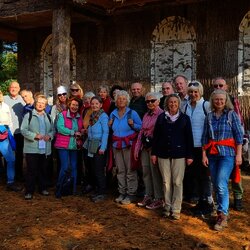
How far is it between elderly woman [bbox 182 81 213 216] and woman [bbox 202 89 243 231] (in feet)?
1.15

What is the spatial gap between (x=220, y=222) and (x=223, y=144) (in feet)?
3.37

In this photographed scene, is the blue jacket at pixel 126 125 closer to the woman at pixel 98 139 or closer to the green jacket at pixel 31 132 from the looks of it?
the woman at pixel 98 139

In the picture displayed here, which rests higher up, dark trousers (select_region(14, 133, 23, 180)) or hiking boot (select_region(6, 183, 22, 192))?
dark trousers (select_region(14, 133, 23, 180))

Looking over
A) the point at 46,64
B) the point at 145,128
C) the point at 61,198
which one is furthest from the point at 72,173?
the point at 46,64

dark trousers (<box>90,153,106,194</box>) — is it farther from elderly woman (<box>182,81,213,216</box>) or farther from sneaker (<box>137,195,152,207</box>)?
elderly woman (<box>182,81,213,216</box>)

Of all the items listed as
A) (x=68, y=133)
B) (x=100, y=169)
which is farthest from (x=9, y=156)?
(x=100, y=169)

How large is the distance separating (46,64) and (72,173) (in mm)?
6317

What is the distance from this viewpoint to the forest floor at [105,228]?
15.5ft

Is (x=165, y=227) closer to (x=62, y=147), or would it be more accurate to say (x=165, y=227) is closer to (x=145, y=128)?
(x=145, y=128)

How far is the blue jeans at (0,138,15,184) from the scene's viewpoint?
7227 millimetres

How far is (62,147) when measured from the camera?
260 inches

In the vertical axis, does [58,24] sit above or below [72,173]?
above

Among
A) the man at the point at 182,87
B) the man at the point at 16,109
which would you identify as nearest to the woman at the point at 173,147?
the man at the point at 182,87

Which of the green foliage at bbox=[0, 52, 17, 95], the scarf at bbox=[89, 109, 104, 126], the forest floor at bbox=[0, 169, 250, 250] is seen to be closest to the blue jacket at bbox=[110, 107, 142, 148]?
the scarf at bbox=[89, 109, 104, 126]
